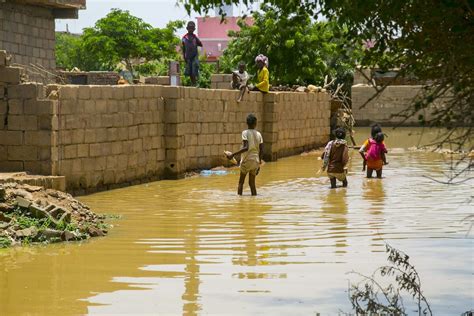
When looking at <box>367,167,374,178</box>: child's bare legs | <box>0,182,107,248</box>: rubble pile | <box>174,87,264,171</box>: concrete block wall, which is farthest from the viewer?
<box>174,87,264,171</box>: concrete block wall

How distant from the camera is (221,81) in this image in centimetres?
2955

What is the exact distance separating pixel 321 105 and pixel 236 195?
13826mm

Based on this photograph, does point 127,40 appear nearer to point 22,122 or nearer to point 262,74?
point 262,74

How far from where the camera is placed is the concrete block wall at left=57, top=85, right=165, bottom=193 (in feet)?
54.6

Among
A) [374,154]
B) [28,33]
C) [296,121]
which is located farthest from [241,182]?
[296,121]

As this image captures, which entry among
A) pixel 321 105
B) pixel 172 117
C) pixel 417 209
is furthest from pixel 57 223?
pixel 321 105

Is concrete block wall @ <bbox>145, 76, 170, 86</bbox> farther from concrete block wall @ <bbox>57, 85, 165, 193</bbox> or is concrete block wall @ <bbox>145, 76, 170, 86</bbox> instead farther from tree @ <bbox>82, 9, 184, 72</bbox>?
tree @ <bbox>82, 9, 184, 72</bbox>

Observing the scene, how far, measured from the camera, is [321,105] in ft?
100

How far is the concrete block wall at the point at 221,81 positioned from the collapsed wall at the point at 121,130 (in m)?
3.21

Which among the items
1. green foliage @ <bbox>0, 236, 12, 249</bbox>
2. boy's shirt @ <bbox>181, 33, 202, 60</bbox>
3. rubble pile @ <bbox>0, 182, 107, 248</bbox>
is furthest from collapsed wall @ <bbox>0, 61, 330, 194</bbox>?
green foliage @ <bbox>0, 236, 12, 249</bbox>

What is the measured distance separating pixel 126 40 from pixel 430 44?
5004cm

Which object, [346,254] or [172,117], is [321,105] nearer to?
[172,117]

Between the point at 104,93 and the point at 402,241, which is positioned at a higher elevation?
the point at 104,93

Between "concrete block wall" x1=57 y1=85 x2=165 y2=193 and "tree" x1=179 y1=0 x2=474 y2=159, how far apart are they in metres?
8.66
